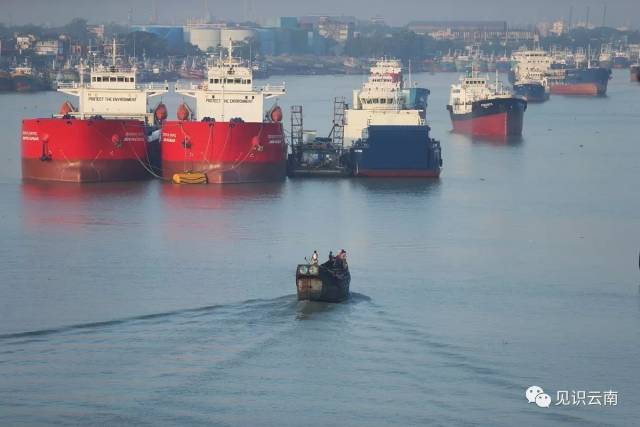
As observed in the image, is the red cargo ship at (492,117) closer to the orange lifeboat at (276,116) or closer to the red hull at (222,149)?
the orange lifeboat at (276,116)

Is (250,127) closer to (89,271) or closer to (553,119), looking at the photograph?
(89,271)

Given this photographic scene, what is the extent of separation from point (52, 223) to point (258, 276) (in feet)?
34.1

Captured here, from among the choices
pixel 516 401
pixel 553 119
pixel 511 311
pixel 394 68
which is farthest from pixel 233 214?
pixel 553 119

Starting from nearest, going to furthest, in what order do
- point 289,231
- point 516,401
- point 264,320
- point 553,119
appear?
point 516,401
point 264,320
point 289,231
point 553,119

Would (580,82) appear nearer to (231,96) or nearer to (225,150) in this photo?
(231,96)

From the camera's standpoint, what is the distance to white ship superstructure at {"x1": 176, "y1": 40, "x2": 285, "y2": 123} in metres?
53.9

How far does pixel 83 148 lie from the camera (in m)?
48.7

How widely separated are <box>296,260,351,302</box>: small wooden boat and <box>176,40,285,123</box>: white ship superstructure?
82.7 feet

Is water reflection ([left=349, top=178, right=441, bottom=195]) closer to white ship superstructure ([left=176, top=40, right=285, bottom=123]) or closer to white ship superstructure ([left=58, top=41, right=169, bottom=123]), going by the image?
white ship superstructure ([left=176, top=40, right=285, bottom=123])

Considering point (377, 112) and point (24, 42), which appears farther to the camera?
point (24, 42)

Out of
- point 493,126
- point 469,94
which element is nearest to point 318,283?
point 493,126

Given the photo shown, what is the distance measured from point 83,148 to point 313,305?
22.0 metres

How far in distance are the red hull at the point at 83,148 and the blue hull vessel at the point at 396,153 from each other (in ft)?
26.2

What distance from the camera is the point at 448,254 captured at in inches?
1425
